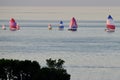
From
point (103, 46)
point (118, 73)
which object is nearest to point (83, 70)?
point (118, 73)

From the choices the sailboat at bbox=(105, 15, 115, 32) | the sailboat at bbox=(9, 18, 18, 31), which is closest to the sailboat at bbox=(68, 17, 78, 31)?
the sailboat at bbox=(105, 15, 115, 32)

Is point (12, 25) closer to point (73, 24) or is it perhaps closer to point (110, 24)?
point (73, 24)

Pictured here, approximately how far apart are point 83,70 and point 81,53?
81.0 feet

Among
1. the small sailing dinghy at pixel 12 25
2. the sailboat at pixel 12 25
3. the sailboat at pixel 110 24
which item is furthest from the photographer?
the small sailing dinghy at pixel 12 25

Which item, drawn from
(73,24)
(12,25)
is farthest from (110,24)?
(12,25)

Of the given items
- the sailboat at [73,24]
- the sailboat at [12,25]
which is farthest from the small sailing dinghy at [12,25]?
the sailboat at [73,24]

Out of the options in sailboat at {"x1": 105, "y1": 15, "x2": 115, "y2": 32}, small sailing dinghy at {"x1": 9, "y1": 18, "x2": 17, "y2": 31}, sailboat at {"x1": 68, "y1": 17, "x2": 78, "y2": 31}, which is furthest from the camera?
small sailing dinghy at {"x1": 9, "y1": 18, "x2": 17, "y2": 31}

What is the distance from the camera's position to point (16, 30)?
18225 centimetres

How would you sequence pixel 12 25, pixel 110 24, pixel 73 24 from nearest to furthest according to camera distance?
pixel 110 24
pixel 73 24
pixel 12 25

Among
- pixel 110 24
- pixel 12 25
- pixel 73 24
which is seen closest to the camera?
pixel 110 24

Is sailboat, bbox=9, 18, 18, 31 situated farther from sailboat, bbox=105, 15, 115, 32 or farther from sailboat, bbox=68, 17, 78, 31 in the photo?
sailboat, bbox=105, 15, 115, 32

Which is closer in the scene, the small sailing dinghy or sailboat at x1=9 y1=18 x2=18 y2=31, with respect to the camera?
sailboat at x1=9 y1=18 x2=18 y2=31

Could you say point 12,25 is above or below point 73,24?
below

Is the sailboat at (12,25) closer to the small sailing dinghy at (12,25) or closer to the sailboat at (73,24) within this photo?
the small sailing dinghy at (12,25)
